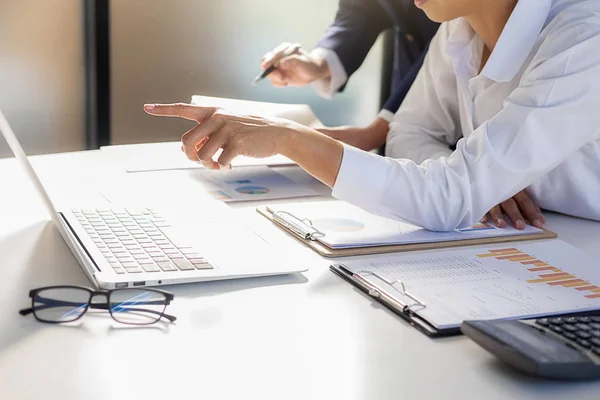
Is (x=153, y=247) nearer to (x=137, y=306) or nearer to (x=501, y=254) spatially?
(x=137, y=306)

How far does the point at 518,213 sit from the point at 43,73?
1.48 metres

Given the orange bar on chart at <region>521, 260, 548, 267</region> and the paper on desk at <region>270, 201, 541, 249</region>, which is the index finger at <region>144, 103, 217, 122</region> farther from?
Result: the orange bar on chart at <region>521, 260, 548, 267</region>

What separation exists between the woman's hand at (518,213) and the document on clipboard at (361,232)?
2 cm

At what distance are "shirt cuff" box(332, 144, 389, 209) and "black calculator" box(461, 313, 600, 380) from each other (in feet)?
1.39

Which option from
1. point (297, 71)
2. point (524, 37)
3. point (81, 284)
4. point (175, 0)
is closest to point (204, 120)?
point (81, 284)

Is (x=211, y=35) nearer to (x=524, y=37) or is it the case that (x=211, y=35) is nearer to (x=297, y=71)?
(x=297, y=71)

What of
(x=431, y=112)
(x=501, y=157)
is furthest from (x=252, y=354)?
(x=431, y=112)

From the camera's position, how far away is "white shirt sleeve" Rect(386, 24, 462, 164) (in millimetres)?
1742

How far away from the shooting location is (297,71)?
6.64 feet

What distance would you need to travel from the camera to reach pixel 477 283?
103cm

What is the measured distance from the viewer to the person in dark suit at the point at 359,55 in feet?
6.35

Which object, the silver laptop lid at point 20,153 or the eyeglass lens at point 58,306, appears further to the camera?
the silver laptop lid at point 20,153

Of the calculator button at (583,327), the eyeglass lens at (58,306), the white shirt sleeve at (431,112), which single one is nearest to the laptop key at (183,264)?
the eyeglass lens at (58,306)

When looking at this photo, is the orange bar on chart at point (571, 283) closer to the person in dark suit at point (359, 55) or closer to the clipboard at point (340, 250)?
the clipboard at point (340, 250)
